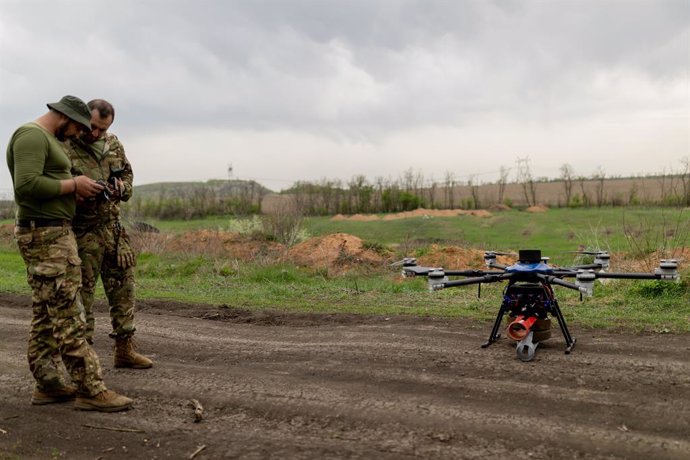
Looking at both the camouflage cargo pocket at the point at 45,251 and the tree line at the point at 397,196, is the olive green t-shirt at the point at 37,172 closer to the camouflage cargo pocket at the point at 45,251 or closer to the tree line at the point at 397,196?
the camouflage cargo pocket at the point at 45,251

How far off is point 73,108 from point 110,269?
1.74 meters

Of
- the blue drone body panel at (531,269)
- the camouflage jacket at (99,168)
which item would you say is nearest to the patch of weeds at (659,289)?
the blue drone body panel at (531,269)

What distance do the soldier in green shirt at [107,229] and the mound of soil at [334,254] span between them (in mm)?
11062

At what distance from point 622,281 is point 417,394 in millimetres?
6837

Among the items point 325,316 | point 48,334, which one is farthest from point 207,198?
point 48,334

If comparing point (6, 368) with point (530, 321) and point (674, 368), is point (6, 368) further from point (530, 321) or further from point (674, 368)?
point (674, 368)

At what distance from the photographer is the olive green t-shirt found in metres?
5.02

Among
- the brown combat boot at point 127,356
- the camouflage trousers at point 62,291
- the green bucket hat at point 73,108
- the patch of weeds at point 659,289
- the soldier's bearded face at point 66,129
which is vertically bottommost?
the brown combat boot at point 127,356

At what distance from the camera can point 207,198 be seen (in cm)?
4756

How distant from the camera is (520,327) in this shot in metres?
6.46

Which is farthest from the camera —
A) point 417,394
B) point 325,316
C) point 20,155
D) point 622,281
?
point 622,281

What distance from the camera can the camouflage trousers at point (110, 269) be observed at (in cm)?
605

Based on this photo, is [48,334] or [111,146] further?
[111,146]

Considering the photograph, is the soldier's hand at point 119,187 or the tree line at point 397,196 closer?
the soldier's hand at point 119,187
